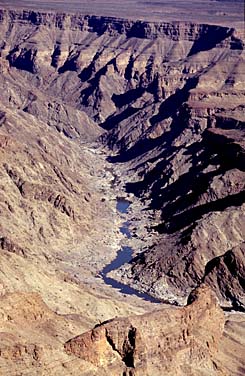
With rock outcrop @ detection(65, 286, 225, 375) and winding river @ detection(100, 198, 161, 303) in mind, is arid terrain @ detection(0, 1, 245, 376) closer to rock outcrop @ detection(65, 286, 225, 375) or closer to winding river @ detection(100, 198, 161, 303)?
rock outcrop @ detection(65, 286, 225, 375)

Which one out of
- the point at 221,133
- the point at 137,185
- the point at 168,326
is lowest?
the point at 137,185

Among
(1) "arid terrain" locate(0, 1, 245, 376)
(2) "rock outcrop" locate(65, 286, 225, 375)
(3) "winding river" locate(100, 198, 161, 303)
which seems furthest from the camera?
(3) "winding river" locate(100, 198, 161, 303)

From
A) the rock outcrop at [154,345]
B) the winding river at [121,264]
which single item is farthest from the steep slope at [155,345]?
the winding river at [121,264]

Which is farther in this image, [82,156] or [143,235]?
[82,156]

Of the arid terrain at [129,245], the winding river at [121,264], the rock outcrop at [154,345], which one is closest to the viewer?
the rock outcrop at [154,345]

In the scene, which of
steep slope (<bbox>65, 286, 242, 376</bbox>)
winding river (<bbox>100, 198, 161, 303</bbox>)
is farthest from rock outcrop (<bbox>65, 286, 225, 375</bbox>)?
winding river (<bbox>100, 198, 161, 303</bbox>)

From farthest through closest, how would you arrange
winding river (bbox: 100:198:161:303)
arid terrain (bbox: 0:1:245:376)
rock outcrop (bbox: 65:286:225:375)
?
winding river (bbox: 100:198:161:303)
arid terrain (bbox: 0:1:245:376)
rock outcrop (bbox: 65:286:225:375)

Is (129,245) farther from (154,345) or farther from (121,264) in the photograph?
(154,345)

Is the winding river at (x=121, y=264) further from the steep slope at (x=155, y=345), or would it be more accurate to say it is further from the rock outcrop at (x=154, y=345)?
the rock outcrop at (x=154, y=345)

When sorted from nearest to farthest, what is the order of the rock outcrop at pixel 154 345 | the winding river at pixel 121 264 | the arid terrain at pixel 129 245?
the rock outcrop at pixel 154 345 → the arid terrain at pixel 129 245 → the winding river at pixel 121 264

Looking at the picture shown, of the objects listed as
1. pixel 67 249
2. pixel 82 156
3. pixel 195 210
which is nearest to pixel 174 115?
pixel 82 156

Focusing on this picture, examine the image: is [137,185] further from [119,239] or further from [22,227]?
[22,227]
